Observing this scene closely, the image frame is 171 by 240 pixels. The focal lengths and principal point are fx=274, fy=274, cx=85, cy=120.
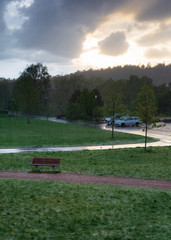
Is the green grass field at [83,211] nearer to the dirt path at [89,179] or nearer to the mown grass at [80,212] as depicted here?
the mown grass at [80,212]

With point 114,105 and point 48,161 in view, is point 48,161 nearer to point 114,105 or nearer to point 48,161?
point 48,161

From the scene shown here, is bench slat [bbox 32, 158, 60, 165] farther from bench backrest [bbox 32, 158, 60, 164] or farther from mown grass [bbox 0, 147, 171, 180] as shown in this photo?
mown grass [bbox 0, 147, 171, 180]

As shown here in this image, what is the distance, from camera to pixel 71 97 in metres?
70.4

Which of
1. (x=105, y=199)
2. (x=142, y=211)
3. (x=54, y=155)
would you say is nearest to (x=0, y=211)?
(x=105, y=199)

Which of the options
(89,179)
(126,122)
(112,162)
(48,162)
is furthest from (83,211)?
(126,122)

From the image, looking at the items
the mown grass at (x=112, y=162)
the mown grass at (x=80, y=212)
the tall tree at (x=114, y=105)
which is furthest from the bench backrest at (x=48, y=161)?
the tall tree at (x=114, y=105)

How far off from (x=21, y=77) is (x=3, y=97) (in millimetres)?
37085

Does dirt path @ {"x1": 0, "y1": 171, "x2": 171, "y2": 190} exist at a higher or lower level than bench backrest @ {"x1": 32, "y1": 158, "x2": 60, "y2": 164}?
lower

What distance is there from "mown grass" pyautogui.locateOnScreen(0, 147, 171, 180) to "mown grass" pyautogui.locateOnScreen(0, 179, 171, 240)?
343cm

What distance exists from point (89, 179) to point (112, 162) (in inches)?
172

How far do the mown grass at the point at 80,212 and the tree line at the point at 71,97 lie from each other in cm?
2052

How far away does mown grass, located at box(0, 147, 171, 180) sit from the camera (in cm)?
1395

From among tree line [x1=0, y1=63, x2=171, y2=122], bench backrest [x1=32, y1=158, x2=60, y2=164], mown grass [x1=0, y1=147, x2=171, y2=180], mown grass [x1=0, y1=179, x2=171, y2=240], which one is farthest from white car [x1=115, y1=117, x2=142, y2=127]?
mown grass [x1=0, y1=179, x2=171, y2=240]

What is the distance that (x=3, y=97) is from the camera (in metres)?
112
